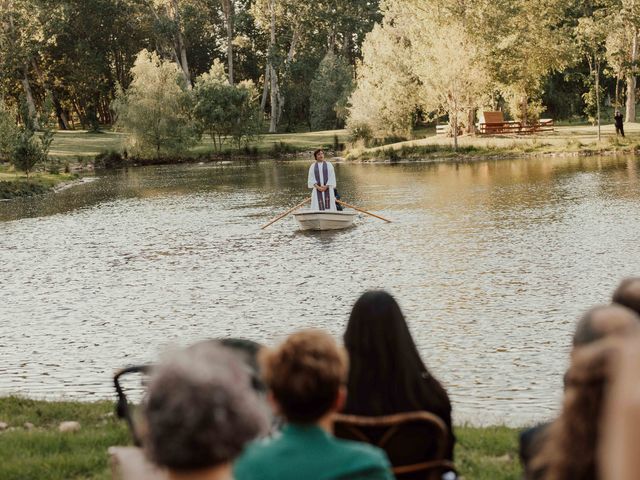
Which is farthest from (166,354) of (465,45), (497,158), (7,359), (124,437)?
(465,45)

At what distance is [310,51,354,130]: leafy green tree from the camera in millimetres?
89312

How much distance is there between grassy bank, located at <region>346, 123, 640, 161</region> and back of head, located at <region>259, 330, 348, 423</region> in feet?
180

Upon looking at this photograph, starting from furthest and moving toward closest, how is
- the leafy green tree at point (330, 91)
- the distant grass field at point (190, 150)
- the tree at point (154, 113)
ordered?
the leafy green tree at point (330, 91), the distant grass field at point (190, 150), the tree at point (154, 113)

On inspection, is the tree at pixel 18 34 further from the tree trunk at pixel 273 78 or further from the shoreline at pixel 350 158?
the tree trunk at pixel 273 78

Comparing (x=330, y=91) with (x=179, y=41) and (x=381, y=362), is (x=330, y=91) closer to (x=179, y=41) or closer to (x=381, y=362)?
(x=179, y=41)

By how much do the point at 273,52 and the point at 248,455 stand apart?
303 ft

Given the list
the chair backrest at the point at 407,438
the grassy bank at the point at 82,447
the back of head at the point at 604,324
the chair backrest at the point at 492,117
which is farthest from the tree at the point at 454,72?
the back of head at the point at 604,324

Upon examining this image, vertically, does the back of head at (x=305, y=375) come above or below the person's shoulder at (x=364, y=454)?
above

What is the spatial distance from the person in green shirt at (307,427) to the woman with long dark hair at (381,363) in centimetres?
132

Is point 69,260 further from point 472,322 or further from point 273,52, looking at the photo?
point 273,52

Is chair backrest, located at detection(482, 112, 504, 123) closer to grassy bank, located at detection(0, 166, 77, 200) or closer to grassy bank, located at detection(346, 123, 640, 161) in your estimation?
grassy bank, located at detection(346, 123, 640, 161)

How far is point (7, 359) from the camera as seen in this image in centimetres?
1349

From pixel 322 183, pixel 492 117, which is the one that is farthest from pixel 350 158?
pixel 322 183

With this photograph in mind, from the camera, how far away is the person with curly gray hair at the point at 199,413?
103 inches
